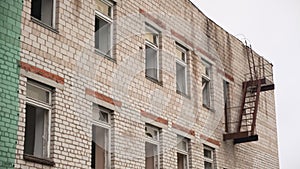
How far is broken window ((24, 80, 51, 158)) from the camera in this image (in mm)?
12078

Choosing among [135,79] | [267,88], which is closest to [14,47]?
[135,79]

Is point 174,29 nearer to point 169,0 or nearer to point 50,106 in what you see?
point 169,0

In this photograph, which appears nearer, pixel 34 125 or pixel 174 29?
pixel 34 125

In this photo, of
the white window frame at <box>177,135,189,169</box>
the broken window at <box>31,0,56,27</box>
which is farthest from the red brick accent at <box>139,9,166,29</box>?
the broken window at <box>31,0,56,27</box>

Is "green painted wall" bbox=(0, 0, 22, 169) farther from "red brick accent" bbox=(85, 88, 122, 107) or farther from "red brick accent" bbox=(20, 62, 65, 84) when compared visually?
"red brick accent" bbox=(85, 88, 122, 107)

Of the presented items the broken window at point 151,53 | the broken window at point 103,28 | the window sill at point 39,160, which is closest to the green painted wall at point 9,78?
the window sill at point 39,160

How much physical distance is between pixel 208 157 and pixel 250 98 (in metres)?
4.43

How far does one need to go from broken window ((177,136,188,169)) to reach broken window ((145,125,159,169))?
1.34m

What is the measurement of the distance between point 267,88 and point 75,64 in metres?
11.1

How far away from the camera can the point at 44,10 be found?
1318cm

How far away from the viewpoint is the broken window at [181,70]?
18.2m

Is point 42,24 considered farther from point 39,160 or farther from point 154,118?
point 154,118

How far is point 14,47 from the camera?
461 inches

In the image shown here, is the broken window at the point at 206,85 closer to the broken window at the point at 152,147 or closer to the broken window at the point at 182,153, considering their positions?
the broken window at the point at 182,153
